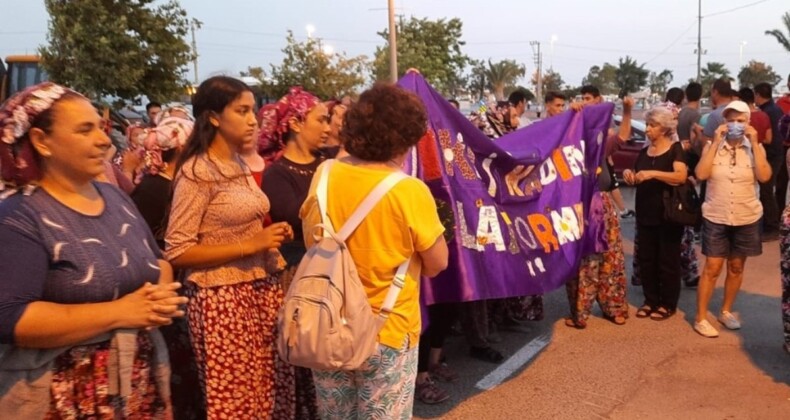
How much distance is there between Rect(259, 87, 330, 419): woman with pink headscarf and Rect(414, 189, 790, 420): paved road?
1.00 meters

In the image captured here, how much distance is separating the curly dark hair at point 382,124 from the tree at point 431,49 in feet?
115

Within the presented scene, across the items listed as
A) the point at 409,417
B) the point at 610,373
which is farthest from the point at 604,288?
the point at 409,417

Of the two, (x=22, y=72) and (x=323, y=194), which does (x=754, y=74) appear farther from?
(x=323, y=194)

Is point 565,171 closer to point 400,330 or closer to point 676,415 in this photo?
point 676,415

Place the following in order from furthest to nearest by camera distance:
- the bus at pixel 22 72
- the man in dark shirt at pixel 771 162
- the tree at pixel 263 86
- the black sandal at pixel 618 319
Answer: the tree at pixel 263 86 < the bus at pixel 22 72 < the man in dark shirt at pixel 771 162 < the black sandal at pixel 618 319

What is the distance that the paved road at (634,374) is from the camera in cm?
411

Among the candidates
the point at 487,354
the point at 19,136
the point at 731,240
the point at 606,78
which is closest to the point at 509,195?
the point at 487,354

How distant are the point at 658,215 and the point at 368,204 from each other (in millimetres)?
3853

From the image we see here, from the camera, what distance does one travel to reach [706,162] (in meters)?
5.23

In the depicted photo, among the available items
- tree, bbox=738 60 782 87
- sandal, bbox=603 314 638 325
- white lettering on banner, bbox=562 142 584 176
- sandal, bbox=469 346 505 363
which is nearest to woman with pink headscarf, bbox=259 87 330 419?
sandal, bbox=469 346 505 363

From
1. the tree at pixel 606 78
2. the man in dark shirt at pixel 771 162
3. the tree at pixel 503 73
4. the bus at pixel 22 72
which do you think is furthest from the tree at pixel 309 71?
the tree at pixel 606 78

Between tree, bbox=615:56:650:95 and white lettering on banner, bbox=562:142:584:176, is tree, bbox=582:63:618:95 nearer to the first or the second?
tree, bbox=615:56:650:95

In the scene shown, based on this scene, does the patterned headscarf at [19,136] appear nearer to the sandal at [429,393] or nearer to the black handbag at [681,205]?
the sandal at [429,393]

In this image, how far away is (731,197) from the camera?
510cm
